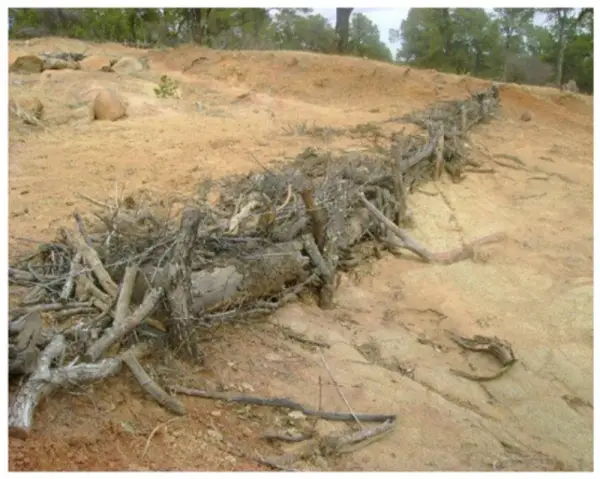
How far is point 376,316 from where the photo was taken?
13.8 ft

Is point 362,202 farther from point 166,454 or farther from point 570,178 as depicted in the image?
point 570,178

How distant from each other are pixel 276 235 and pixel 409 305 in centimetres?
115

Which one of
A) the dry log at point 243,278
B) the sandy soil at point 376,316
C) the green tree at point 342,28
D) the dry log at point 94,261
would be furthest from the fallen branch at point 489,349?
the green tree at point 342,28

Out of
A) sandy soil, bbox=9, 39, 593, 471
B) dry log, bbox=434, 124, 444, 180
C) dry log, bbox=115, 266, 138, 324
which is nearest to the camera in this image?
sandy soil, bbox=9, 39, 593, 471

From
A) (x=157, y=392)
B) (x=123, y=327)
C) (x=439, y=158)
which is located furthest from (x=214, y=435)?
(x=439, y=158)

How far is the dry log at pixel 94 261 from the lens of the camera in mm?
3189

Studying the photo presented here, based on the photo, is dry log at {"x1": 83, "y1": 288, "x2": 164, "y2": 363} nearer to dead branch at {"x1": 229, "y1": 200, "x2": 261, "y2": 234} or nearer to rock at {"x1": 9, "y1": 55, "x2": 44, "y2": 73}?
dead branch at {"x1": 229, "y1": 200, "x2": 261, "y2": 234}

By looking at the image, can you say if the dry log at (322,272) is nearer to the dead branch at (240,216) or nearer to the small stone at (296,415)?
the dead branch at (240,216)

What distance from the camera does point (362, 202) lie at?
17.2 feet

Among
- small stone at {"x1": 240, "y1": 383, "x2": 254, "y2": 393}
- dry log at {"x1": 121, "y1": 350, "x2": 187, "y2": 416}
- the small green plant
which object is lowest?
small stone at {"x1": 240, "y1": 383, "x2": 254, "y2": 393}

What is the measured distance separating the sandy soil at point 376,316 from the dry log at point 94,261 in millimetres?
587

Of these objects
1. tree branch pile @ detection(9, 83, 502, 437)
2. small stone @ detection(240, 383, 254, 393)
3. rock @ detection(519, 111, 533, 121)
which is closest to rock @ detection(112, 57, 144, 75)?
rock @ detection(519, 111, 533, 121)

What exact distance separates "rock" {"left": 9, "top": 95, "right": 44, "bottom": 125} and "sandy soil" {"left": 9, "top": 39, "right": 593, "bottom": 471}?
21 cm

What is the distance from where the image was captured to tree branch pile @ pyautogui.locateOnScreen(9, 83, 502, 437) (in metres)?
2.62
